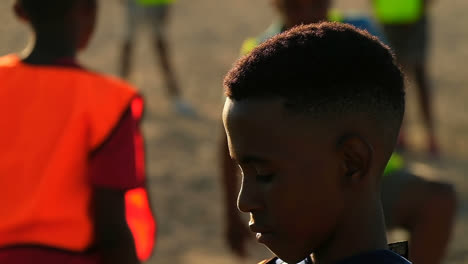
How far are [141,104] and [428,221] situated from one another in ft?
4.62

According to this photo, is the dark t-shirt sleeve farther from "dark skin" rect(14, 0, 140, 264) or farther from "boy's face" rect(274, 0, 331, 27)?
"boy's face" rect(274, 0, 331, 27)

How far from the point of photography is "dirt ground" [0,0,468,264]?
6750mm

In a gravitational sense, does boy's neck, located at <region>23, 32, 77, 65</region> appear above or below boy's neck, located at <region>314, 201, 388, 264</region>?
above

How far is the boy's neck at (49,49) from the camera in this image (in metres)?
3.36

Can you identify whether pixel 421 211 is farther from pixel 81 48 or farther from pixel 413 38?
pixel 413 38

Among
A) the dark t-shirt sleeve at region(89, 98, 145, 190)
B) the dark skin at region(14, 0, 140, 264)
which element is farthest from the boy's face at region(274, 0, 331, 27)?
the dark t-shirt sleeve at region(89, 98, 145, 190)

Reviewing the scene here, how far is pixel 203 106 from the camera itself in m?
9.63

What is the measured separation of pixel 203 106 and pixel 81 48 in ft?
20.1

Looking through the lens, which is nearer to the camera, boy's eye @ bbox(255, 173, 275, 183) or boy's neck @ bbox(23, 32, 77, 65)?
boy's eye @ bbox(255, 173, 275, 183)

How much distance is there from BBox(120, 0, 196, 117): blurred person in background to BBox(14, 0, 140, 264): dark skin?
19.2ft

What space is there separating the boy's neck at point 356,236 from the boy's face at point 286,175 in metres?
0.05

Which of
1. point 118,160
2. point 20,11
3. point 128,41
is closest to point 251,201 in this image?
point 118,160

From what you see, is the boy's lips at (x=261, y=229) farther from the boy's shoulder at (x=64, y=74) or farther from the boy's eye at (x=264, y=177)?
the boy's shoulder at (x=64, y=74)

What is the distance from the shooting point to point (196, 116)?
926 centimetres
